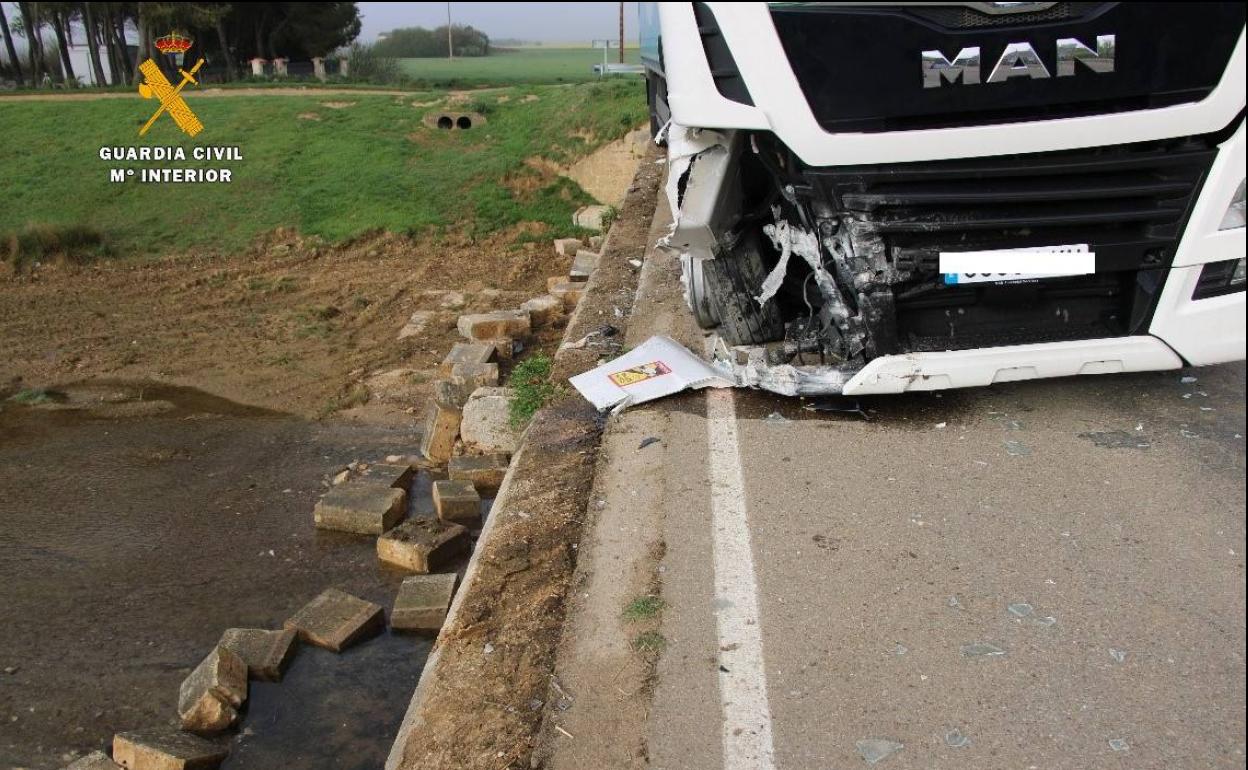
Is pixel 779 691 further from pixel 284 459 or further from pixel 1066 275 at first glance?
pixel 284 459

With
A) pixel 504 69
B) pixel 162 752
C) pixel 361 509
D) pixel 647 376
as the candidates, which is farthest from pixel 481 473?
pixel 504 69

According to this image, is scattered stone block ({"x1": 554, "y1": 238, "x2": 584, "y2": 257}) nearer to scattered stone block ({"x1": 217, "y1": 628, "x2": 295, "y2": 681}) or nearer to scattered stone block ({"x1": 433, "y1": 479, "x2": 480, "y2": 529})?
scattered stone block ({"x1": 433, "y1": 479, "x2": 480, "y2": 529})

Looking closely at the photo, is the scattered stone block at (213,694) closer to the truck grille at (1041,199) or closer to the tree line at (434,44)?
the truck grille at (1041,199)

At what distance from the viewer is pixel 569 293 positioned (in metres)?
10.0

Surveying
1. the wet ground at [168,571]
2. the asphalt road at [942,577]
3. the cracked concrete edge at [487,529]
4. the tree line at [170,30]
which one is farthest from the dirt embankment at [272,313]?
the tree line at [170,30]

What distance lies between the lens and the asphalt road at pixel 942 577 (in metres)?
2.62

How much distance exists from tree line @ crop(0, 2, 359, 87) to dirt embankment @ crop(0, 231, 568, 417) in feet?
67.8

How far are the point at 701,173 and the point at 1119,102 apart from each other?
1.78 m

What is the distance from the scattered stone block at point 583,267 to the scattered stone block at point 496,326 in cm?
187

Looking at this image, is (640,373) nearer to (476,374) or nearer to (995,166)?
(995,166)

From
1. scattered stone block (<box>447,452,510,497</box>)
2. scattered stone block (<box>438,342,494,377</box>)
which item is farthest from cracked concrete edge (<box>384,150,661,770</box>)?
scattered stone block (<box>438,342,494,377</box>)

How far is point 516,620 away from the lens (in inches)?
135

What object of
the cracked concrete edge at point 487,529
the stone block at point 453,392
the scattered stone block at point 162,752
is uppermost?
the cracked concrete edge at point 487,529

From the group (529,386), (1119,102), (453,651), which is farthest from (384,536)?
(1119,102)
